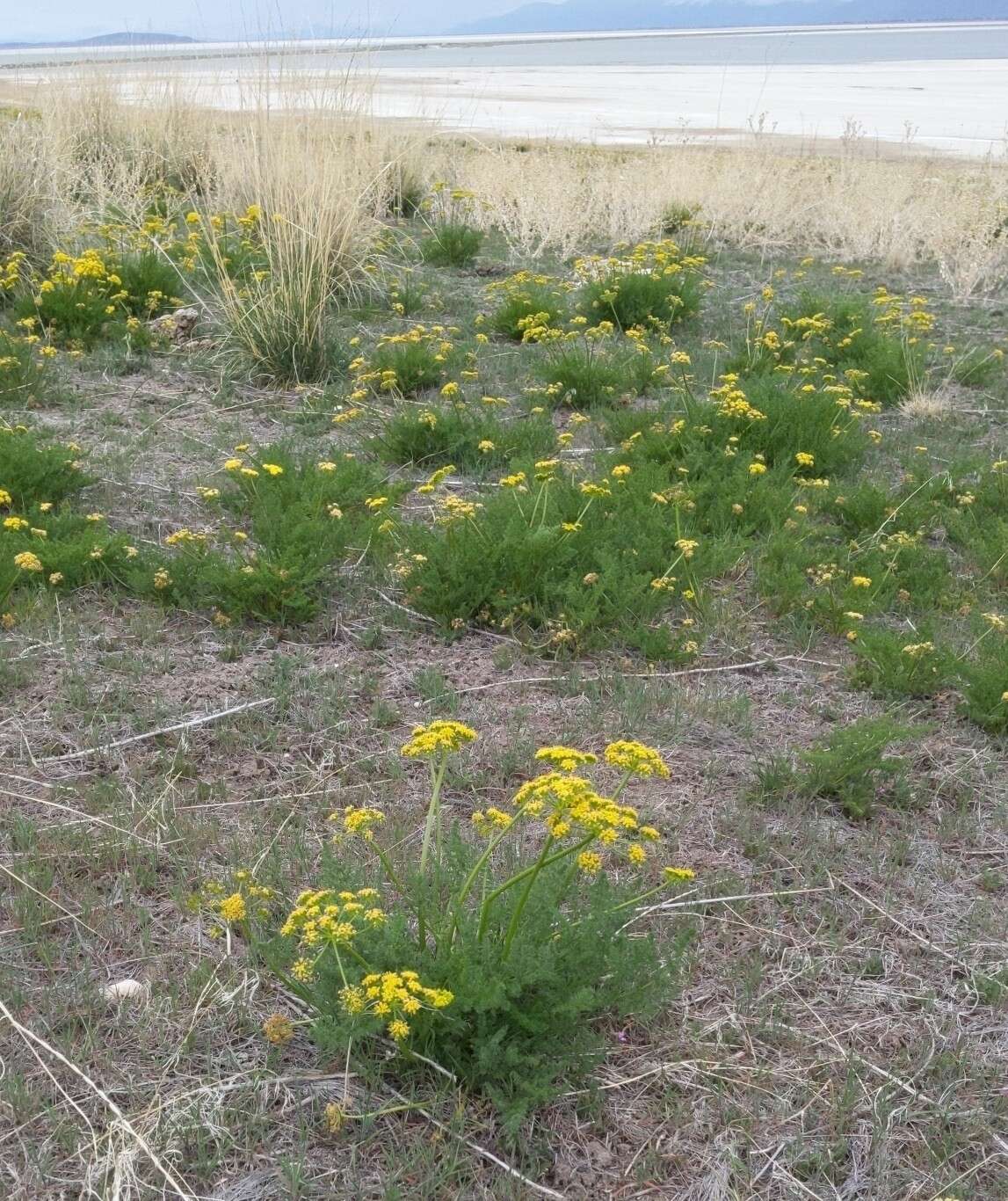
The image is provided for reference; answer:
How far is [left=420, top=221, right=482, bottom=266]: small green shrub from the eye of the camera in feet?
30.8

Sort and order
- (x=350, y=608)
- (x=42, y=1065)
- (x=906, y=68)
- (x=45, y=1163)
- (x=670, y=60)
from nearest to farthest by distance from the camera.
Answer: (x=45, y=1163), (x=42, y=1065), (x=350, y=608), (x=906, y=68), (x=670, y=60)

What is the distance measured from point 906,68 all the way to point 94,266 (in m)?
59.5

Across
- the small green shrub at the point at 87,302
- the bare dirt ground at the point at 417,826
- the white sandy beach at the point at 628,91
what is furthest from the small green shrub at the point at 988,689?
the white sandy beach at the point at 628,91

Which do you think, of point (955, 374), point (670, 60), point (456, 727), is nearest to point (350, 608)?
point (456, 727)

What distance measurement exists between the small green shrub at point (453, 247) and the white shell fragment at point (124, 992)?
7.78 meters

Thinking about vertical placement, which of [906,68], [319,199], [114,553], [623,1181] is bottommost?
[623,1181]

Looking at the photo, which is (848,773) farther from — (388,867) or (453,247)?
(453,247)

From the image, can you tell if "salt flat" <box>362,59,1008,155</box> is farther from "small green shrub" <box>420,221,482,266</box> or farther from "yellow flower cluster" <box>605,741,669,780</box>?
"yellow flower cluster" <box>605,741,669,780</box>

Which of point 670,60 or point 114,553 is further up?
point 670,60

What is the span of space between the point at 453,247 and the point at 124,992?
7.88 meters

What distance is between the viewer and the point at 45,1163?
2.03 meters

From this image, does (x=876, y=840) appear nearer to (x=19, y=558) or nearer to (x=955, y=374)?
(x=19, y=558)

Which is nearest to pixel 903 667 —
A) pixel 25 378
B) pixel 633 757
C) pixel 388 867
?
pixel 633 757

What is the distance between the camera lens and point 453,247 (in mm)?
9383
